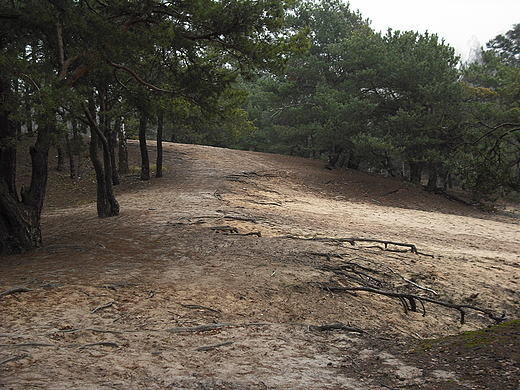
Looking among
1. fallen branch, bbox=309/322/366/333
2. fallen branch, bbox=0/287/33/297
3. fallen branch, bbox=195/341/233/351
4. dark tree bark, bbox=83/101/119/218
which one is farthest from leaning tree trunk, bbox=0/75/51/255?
fallen branch, bbox=309/322/366/333

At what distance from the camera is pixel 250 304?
18.7ft

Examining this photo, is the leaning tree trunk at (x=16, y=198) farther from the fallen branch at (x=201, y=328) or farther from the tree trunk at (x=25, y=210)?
the fallen branch at (x=201, y=328)

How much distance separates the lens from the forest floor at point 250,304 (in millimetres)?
3566

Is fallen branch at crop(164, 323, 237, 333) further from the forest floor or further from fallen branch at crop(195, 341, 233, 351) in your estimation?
fallen branch at crop(195, 341, 233, 351)

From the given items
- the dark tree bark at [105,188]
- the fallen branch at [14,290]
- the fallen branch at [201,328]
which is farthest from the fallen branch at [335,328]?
the dark tree bark at [105,188]

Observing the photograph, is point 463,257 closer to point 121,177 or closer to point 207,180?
point 207,180

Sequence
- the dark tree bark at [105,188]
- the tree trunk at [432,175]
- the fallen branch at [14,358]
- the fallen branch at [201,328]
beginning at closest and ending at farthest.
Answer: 1. the fallen branch at [14,358]
2. the fallen branch at [201,328]
3. the dark tree bark at [105,188]
4. the tree trunk at [432,175]

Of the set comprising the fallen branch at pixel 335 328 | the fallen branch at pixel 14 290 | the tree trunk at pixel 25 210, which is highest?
the tree trunk at pixel 25 210

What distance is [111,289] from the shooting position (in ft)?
18.9


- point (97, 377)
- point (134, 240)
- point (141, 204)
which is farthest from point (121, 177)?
point (97, 377)

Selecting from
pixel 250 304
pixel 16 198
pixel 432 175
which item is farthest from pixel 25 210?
pixel 432 175

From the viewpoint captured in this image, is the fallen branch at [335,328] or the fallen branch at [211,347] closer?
the fallen branch at [211,347]

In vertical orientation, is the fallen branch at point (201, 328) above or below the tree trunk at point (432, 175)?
below

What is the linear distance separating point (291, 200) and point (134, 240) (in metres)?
9.27
